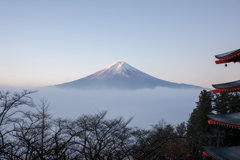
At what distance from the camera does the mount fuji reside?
8300 centimetres

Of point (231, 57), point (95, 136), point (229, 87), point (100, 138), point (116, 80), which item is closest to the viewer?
point (231, 57)

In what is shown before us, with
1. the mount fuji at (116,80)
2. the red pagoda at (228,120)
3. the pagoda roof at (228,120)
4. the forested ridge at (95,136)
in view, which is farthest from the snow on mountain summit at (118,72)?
the red pagoda at (228,120)

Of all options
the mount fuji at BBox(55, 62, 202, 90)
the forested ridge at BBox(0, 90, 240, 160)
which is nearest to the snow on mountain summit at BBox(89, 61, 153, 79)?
the mount fuji at BBox(55, 62, 202, 90)

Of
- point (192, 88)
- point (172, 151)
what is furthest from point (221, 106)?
point (192, 88)

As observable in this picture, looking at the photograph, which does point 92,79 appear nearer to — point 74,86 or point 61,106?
point 74,86

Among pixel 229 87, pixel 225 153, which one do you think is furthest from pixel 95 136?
pixel 229 87

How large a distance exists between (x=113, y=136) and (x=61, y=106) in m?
77.2

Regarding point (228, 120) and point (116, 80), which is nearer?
point (228, 120)

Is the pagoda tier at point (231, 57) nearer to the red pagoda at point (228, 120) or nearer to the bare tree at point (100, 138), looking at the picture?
the red pagoda at point (228, 120)

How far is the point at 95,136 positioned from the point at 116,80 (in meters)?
76.8

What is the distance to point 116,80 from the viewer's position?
283 feet

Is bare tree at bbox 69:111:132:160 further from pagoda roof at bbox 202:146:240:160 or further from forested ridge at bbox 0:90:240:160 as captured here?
pagoda roof at bbox 202:146:240:160

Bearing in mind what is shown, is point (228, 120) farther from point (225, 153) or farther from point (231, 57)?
point (231, 57)

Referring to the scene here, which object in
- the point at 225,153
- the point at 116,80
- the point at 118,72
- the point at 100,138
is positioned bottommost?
the point at 100,138
